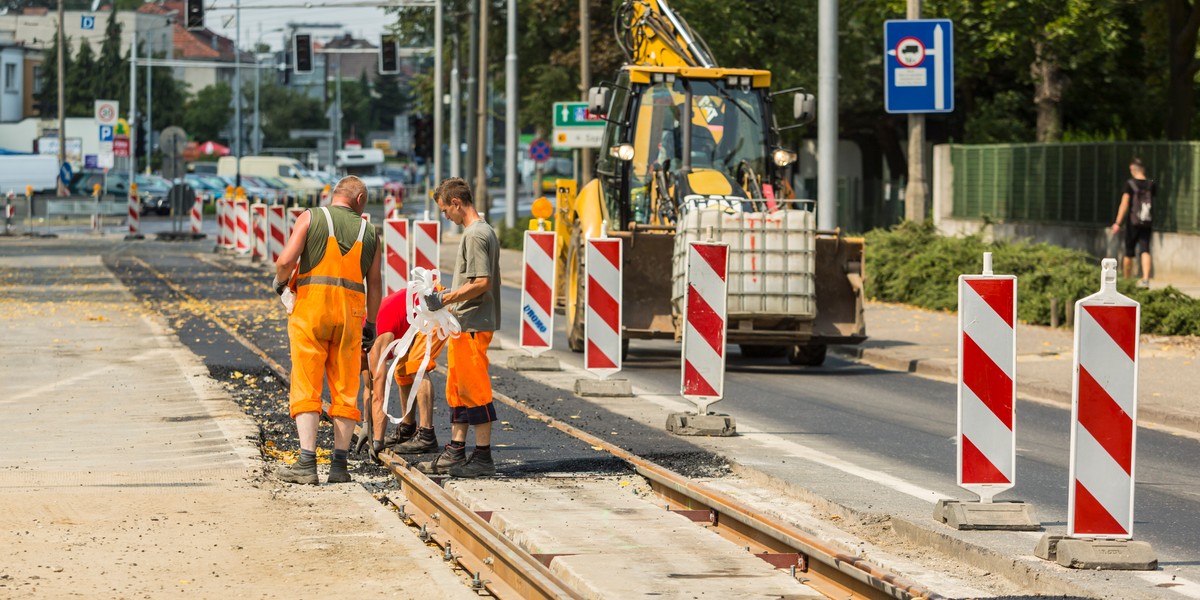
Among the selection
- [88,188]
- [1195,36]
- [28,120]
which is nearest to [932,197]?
[1195,36]

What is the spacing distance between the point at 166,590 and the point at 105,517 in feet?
5.34

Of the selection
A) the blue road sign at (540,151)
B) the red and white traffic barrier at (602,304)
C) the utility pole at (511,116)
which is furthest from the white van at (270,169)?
the red and white traffic barrier at (602,304)

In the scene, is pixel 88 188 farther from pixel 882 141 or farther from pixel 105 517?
pixel 105 517

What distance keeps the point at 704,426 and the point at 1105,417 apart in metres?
4.63

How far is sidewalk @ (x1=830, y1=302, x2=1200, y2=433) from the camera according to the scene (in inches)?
560

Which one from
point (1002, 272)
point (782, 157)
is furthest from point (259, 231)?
point (782, 157)

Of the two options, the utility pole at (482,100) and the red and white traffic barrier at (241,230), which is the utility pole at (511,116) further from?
the red and white traffic barrier at (241,230)

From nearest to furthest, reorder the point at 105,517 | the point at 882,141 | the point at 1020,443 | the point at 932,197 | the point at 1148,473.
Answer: the point at 105,517
the point at 1148,473
the point at 1020,443
the point at 932,197
the point at 882,141

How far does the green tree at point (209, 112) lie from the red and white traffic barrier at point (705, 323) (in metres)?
116

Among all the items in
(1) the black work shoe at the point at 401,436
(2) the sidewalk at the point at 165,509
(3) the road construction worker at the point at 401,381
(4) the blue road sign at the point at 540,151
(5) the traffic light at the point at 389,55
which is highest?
(5) the traffic light at the point at 389,55

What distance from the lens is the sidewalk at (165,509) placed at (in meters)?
7.38

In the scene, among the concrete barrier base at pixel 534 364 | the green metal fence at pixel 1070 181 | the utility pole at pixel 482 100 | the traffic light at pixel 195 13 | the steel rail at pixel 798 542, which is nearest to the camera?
the steel rail at pixel 798 542

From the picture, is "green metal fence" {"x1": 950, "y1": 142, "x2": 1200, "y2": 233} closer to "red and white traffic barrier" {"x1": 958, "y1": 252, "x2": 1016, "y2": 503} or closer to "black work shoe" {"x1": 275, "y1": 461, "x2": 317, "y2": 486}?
"black work shoe" {"x1": 275, "y1": 461, "x2": 317, "y2": 486}

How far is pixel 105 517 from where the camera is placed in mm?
8680
